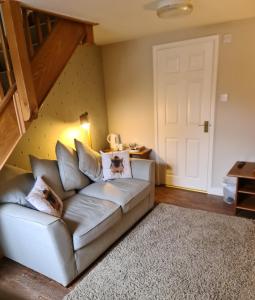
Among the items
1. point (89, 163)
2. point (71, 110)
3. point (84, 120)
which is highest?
point (71, 110)

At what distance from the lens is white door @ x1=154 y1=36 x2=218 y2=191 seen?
3129 mm

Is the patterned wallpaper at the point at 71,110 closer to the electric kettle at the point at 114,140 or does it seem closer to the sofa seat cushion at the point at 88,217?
the electric kettle at the point at 114,140

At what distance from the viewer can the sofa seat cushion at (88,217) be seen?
1.99 meters

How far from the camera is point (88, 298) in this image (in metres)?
1.80

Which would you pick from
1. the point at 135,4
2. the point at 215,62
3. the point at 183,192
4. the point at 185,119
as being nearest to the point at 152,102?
the point at 185,119

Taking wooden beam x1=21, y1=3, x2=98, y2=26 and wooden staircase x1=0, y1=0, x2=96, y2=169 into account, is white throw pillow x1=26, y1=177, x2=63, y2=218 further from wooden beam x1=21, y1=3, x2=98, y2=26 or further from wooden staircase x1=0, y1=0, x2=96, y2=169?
wooden beam x1=21, y1=3, x2=98, y2=26

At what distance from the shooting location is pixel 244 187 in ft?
9.15

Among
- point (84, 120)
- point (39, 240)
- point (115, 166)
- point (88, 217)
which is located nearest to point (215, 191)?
point (115, 166)

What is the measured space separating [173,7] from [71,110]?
1925 millimetres

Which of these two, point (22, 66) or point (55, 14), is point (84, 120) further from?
point (22, 66)

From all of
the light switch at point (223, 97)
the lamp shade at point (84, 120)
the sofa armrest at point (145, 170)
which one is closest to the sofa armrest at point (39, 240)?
the sofa armrest at point (145, 170)

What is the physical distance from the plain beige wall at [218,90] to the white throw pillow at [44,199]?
198 centimetres

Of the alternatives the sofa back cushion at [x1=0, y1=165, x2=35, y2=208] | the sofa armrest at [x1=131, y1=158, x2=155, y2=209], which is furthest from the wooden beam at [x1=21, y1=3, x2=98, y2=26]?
the sofa armrest at [x1=131, y1=158, x2=155, y2=209]

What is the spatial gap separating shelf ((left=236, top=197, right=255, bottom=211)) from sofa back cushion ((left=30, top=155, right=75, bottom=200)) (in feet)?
6.62
